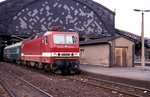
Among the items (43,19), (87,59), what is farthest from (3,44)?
(87,59)

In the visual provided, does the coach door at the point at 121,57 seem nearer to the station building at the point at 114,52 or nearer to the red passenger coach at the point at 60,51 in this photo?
the station building at the point at 114,52

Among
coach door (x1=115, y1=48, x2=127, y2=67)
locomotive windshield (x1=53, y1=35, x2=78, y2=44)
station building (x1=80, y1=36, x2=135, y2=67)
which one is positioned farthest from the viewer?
coach door (x1=115, y1=48, x2=127, y2=67)

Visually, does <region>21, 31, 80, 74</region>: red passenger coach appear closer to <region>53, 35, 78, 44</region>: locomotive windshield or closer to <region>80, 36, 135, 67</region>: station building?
<region>53, 35, 78, 44</region>: locomotive windshield

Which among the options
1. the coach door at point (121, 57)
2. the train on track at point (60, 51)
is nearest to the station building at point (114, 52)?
the coach door at point (121, 57)

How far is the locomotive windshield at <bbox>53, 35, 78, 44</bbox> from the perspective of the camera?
724 inches

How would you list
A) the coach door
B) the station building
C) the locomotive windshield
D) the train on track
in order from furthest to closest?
1. the coach door
2. the station building
3. the locomotive windshield
4. the train on track

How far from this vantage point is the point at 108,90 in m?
12.1

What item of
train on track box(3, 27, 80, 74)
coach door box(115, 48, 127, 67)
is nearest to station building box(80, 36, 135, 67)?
coach door box(115, 48, 127, 67)

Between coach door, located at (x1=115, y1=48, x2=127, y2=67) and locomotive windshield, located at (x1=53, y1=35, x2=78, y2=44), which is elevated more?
locomotive windshield, located at (x1=53, y1=35, x2=78, y2=44)

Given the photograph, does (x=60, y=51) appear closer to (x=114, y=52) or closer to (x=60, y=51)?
(x=60, y=51)

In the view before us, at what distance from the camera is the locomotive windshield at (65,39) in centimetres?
1839

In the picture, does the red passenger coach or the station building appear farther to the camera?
the station building

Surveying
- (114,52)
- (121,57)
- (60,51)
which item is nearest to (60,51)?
(60,51)

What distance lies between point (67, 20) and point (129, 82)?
4241 cm
